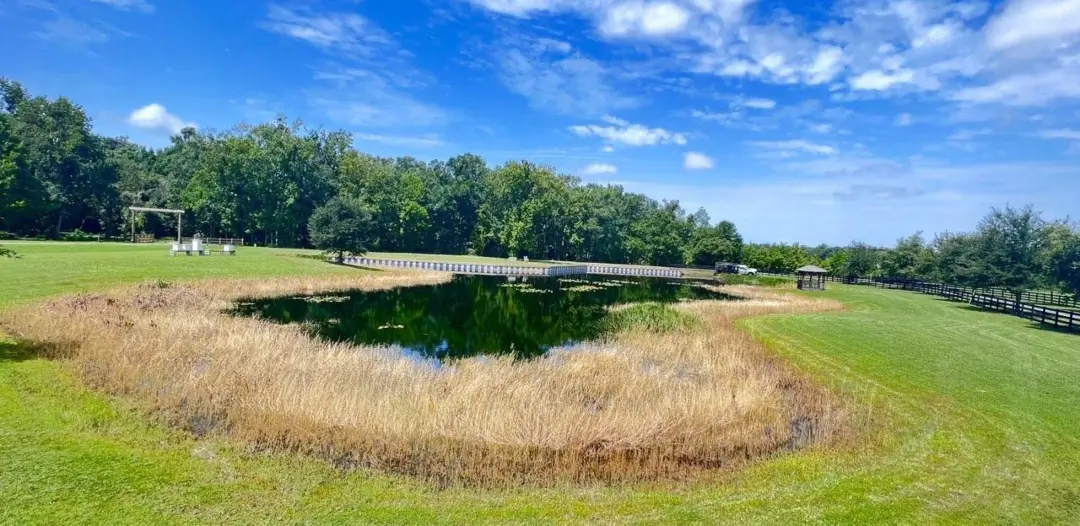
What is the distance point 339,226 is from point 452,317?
2478cm

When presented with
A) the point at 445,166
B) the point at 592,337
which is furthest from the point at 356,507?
the point at 445,166

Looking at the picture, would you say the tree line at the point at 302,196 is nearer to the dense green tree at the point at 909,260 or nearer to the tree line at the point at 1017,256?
the dense green tree at the point at 909,260

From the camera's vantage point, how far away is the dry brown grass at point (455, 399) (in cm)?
904

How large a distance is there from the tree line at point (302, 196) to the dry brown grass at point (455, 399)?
3622 centimetres

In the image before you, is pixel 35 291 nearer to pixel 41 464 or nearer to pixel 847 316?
pixel 41 464

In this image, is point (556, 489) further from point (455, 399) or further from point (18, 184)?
point (18, 184)

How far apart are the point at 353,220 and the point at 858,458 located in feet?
152

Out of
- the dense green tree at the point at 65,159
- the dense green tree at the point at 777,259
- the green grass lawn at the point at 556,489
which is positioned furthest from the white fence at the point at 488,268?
the green grass lawn at the point at 556,489

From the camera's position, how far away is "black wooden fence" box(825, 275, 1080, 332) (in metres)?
26.7

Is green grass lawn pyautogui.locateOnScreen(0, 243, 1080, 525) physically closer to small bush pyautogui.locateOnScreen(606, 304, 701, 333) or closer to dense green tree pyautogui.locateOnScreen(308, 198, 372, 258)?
small bush pyautogui.locateOnScreen(606, 304, 701, 333)

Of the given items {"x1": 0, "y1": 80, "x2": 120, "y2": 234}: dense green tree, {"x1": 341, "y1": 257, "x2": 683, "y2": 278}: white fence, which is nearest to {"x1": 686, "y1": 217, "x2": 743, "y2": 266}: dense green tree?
{"x1": 341, "y1": 257, "x2": 683, "y2": 278}: white fence

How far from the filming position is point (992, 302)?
118ft

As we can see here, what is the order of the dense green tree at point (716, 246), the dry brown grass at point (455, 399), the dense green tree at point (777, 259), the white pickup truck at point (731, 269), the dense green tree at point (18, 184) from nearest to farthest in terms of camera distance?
the dry brown grass at point (455, 399), the dense green tree at point (18, 184), the white pickup truck at point (731, 269), the dense green tree at point (777, 259), the dense green tree at point (716, 246)

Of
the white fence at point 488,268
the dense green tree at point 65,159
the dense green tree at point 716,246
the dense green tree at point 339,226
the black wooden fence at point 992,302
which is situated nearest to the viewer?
the black wooden fence at point 992,302
